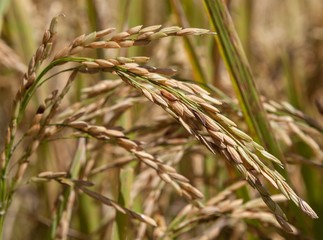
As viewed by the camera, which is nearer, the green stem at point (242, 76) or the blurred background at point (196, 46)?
the green stem at point (242, 76)

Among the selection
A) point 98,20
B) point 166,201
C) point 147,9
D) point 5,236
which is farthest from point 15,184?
point 147,9

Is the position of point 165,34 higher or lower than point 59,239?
higher

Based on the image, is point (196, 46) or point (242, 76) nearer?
point (242, 76)

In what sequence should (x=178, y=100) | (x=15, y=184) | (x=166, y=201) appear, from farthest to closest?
1. (x=166, y=201)
2. (x=15, y=184)
3. (x=178, y=100)

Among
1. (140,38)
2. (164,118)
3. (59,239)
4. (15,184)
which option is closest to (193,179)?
(164,118)

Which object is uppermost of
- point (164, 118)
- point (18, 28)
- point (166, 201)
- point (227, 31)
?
point (18, 28)

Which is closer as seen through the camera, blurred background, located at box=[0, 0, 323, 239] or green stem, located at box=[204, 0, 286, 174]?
green stem, located at box=[204, 0, 286, 174]

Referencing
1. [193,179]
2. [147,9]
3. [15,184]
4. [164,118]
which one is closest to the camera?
[15,184]

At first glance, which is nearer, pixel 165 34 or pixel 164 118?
pixel 165 34

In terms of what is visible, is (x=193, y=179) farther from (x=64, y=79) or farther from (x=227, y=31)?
(x=64, y=79)
